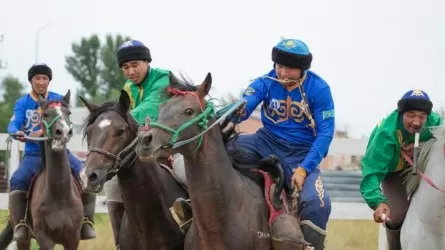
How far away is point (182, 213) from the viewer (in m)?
7.13

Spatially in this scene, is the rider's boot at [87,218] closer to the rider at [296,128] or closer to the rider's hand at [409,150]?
the rider at [296,128]

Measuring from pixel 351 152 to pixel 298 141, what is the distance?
5.37 m

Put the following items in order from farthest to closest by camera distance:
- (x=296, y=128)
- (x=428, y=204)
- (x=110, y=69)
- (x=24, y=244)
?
(x=110, y=69) < (x=24, y=244) < (x=296, y=128) < (x=428, y=204)

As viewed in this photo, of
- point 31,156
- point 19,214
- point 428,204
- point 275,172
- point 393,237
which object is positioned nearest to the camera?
point 428,204

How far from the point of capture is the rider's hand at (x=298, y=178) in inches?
273

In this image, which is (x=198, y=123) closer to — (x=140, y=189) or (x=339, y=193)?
(x=140, y=189)

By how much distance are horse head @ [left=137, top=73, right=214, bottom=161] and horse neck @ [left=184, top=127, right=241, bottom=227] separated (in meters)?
0.13

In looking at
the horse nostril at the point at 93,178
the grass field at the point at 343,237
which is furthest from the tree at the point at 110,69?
the horse nostril at the point at 93,178

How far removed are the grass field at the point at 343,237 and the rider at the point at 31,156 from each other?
2.27 metres

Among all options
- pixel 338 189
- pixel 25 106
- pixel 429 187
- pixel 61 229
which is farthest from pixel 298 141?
pixel 338 189

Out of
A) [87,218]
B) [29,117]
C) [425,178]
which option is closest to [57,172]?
[87,218]

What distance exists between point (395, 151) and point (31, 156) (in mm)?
5088

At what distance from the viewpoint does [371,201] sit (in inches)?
291

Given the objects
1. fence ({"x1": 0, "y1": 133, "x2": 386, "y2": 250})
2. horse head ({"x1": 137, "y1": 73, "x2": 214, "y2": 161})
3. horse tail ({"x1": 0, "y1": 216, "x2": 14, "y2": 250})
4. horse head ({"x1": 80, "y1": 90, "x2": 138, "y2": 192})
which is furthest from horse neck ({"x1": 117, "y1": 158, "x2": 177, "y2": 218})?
horse tail ({"x1": 0, "y1": 216, "x2": 14, "y2": 250})
